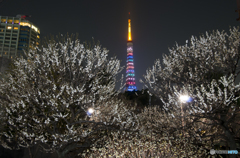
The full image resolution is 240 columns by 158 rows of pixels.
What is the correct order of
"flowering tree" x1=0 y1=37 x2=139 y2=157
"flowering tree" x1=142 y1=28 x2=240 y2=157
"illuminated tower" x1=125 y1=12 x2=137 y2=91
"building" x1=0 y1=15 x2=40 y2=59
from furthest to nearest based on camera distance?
"building" x1=0 y1=15 x2=40 y2=59, "illuminated tower" x1=125 y1=12 x2=137 y2=91, "flowering tree" x1=0 y1=37 x2=139 y2=157, "flowering tree" x1=142 y1=28 x2=240 y2=157

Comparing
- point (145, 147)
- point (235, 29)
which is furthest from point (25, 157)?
point (235, 29)

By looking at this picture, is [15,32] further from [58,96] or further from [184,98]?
A: [184,98]

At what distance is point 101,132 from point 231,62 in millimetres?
8272

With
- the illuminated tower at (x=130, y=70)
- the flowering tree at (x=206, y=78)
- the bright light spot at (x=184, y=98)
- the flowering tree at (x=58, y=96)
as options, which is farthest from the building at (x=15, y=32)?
the bright light spot at (x=184, y=98)

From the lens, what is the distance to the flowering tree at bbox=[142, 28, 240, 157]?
8.02 meters

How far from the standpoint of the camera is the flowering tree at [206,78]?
8023mm

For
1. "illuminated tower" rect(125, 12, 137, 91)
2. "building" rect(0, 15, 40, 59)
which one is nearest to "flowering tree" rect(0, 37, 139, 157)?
"illuminated tower" rect(125, 12, 137, 91)

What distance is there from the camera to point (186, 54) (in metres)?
10.5

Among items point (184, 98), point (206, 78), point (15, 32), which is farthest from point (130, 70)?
point (184, 98)

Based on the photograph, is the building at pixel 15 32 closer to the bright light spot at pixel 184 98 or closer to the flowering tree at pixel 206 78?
the flowering tree at pixel 206 78

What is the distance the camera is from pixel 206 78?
9.82 m

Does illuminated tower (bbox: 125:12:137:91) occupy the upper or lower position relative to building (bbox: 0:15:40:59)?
lower

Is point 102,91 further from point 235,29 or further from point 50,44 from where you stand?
point 235,29

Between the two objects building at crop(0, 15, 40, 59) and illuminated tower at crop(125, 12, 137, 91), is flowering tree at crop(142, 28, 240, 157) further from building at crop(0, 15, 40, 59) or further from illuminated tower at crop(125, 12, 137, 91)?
building at crop(0, 15, 40, 59)
